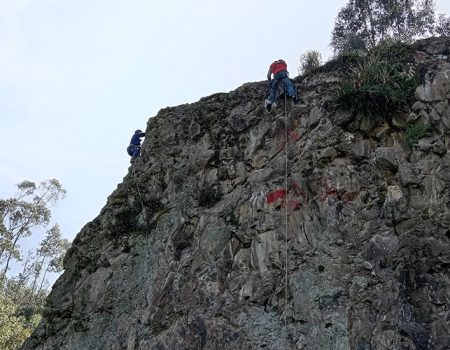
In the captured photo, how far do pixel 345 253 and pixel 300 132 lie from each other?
344 centimetres

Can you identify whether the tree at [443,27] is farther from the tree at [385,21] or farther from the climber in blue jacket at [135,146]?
the climber in blue jacket at [135,146]

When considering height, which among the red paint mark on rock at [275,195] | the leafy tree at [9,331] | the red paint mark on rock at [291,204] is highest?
the red paint mark on rock at [275,195]

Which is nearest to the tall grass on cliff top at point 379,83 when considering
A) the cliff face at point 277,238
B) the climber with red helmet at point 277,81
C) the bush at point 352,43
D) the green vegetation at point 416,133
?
the cliff face at point 277,238

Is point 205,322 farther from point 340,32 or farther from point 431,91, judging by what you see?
point 340,32

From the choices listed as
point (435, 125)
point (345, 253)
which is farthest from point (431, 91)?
point (345, 253)

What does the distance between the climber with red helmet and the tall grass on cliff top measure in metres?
1.34

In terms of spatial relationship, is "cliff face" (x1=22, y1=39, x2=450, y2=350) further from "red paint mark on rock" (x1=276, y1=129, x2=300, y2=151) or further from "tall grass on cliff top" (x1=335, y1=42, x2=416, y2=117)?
"tall grass on cliff top" (x1=335, y1=42, x2=416, y2=117)

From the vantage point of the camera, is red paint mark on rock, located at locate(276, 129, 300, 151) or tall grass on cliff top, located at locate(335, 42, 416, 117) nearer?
tall grass on cliff top, located at locate(335, 42, 416, 117)

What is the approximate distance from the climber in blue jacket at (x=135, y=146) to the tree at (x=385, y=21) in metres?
8.21

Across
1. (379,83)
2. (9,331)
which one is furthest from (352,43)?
(9,331)

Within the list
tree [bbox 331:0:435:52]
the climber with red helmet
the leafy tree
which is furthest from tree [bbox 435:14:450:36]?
the leafy tree

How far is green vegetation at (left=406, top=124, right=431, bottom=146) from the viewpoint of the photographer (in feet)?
34.2

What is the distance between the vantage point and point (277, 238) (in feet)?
35.0

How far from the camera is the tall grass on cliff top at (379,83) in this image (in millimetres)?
11164
